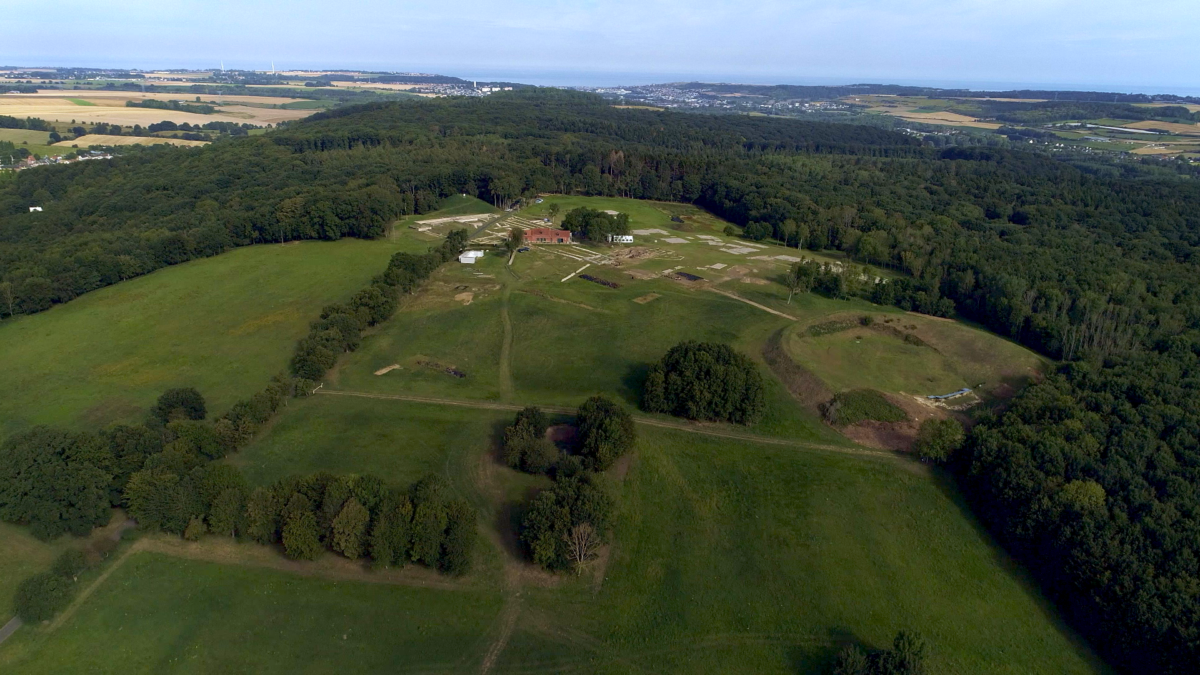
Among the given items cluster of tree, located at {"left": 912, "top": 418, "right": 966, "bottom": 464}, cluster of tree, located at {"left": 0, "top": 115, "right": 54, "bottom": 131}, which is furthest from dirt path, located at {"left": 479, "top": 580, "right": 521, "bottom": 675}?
cluster of tree, located at {"left": 0, "top": 115, "right": 54, "bottom": 131}

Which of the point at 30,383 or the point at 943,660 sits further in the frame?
the point at 30,383

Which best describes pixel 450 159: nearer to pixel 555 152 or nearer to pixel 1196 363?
pixel 555 152

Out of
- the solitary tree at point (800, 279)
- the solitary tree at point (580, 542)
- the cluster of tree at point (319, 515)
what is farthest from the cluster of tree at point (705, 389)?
the solitary tree at point (800, 279)

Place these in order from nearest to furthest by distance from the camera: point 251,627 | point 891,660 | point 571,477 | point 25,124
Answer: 1. point 891,660
2. point 251,627
3. point 571,477
4. point 25,124

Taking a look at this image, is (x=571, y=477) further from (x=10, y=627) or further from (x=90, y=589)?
(x=10, y=627)

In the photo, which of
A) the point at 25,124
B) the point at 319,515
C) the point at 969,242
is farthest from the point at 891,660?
the point at 25,124

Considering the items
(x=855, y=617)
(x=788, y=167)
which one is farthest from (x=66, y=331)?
(x=788, y=167)

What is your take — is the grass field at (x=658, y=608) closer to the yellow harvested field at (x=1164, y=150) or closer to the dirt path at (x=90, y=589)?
the dirt path at (x=90, y=589)
